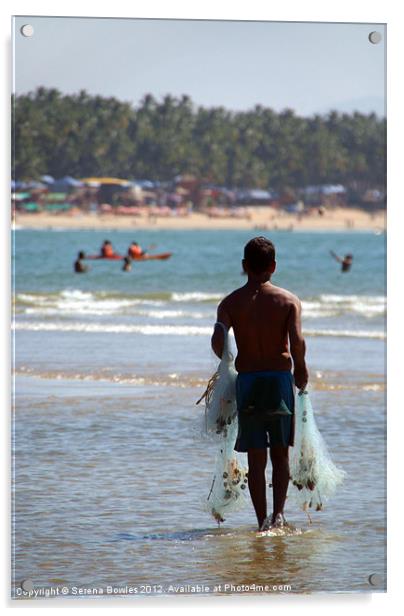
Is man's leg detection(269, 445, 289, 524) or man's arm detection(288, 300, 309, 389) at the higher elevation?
man's arm detection(288, 300, 309, 389)

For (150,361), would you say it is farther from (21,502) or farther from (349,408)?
(21,502)

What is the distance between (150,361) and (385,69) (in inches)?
215

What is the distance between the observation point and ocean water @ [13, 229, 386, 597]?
6219mm

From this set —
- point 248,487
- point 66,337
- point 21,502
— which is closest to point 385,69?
point 248,487

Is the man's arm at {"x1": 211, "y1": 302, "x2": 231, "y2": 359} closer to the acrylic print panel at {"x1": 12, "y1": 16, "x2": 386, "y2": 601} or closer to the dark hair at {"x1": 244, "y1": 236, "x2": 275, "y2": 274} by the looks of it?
the acrylic print panel at {"x1": 12, "y1": 16, "x2": 386, "y2": 601}

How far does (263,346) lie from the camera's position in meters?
6.31

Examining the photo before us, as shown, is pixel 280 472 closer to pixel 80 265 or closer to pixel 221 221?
pixel 221 221

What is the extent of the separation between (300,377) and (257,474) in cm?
47

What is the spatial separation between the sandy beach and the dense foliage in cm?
36

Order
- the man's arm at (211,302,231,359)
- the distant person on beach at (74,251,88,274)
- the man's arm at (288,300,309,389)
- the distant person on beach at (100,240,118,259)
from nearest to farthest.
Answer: the man's arm at (288,300,309,389) → the man's arm at (211,302,231,359) → the distant person on beach at (100,240,118,259) → the distant person on beach at (74,251,88,274)

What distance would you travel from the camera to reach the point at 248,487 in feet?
21.4

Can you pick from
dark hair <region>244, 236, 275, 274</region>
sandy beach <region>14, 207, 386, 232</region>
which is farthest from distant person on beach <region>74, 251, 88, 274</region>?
dark hair <region>244, 236, 275, 274</region>

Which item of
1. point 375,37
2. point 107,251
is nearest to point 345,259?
point 107,251
